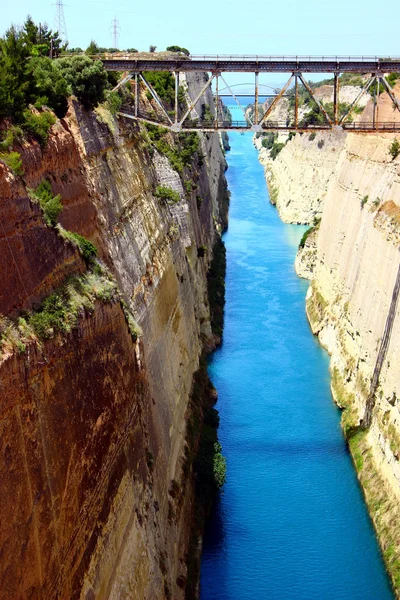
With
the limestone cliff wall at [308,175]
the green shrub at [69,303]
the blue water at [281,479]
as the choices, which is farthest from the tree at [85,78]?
the limestone cliff wall at [308,175]

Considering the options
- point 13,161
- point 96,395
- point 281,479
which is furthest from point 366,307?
point 13,161

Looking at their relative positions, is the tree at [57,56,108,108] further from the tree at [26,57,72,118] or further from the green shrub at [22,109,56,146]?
the green shrub at [22,109,56,146]

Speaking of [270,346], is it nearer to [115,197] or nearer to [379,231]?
[379,231]

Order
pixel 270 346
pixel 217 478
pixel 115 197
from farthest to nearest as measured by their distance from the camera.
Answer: pixel 270 346 < pixel 217 478 < pixel 115 197

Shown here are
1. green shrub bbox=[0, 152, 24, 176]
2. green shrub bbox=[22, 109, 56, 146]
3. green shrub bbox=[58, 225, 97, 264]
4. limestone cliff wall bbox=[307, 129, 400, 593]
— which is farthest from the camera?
limestone cliff wall bbox=[307, 129, 400, 593]

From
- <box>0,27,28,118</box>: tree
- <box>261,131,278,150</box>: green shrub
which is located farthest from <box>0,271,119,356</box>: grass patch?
<box>261,131,278,150</box>: green shrub

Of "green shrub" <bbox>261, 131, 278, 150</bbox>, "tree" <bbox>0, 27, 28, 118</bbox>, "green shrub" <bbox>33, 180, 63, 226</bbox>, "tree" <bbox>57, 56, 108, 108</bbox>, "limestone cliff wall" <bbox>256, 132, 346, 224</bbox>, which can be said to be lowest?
"green shrub" <bbox>261, 131, 278, 150</bbox>

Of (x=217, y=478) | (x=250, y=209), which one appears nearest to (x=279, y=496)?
(x=217, y=478)
